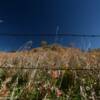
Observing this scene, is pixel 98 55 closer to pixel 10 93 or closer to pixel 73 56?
pixel 73 56

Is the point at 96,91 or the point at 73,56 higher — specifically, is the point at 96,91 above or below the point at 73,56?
below

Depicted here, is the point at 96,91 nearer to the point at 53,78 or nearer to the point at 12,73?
the point at 53,78

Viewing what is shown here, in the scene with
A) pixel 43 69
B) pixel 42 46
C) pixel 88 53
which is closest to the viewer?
pixel 43 69

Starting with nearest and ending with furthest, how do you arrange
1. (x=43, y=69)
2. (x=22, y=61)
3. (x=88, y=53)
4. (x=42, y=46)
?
(x=43, y=69) < (x=22, y=61) < (x=88, y=53) < (x=42, y=46)

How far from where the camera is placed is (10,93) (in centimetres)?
473

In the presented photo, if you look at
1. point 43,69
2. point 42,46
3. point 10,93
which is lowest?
point 10,93

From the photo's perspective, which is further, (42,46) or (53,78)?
(42,46)

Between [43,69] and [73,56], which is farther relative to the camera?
[73,56]

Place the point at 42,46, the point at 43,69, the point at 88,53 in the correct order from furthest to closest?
the point at 42,46 < the point at 88,53 < the point at 43,69

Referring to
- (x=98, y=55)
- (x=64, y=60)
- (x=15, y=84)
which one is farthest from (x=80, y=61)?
(x=15, y=84)

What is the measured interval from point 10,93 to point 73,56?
1204 millimetres

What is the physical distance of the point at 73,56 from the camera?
18.6ft

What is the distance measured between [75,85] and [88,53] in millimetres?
1110

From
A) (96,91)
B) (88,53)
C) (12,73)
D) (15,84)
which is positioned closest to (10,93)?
(15,84)
